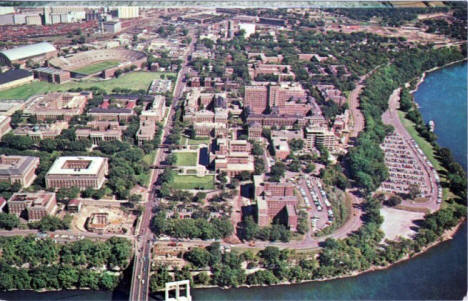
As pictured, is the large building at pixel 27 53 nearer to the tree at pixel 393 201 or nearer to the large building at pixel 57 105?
the large building at pixel 57 105

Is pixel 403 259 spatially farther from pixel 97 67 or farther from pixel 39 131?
pixel 97 67

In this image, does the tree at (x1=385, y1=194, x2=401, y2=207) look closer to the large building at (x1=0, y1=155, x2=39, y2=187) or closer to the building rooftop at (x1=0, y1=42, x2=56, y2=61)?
the large building at (x1=0, y1=155, x2=39, y2=187)

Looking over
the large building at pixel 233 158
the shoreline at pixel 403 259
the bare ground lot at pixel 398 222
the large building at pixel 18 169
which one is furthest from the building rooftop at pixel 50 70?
the bare ground lot at pixel 398 222

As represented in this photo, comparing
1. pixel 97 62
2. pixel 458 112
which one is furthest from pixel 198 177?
pixel 97 62

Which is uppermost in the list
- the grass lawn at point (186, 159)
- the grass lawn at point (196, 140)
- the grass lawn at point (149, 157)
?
the grass lawn at point (196, 140)

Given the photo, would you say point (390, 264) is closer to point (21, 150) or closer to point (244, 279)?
point (244, 279)

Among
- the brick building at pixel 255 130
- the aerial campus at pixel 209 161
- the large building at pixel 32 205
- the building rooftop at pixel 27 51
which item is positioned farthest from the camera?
the building rooftop at pixel 27 51

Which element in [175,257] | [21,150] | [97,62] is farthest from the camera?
[97,62]

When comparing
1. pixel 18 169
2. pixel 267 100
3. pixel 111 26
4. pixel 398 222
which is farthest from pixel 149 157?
pixel 111 26
